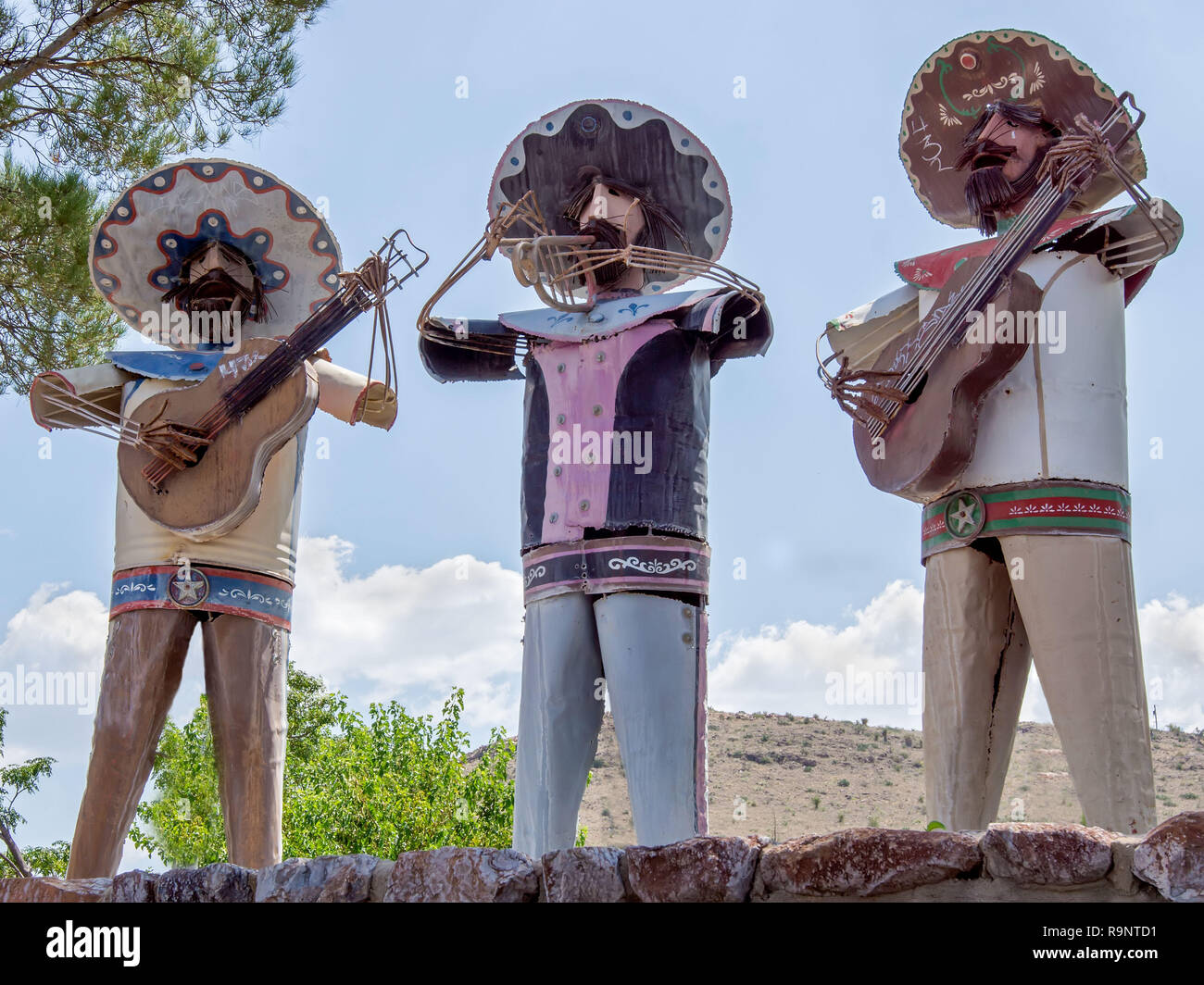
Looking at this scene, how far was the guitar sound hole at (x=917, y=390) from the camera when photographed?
4840 mm

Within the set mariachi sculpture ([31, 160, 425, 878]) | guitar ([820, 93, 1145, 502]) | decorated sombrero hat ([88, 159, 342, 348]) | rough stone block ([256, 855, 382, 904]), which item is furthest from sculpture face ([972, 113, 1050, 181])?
rough stone block ([256, 855, 382, 904])

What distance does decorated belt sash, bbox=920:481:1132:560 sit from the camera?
15.3ft

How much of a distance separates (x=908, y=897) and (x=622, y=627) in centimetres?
182

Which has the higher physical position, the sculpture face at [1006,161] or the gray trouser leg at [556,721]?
the sculpture face at [1006,161]

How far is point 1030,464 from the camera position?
472 cm

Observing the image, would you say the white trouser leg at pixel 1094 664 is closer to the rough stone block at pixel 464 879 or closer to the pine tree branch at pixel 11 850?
the rough stone block at pixel 464 879

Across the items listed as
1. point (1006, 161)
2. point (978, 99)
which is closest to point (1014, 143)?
point (1006, 161)

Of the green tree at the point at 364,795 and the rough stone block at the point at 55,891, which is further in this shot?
the green tree at the point at 364,795

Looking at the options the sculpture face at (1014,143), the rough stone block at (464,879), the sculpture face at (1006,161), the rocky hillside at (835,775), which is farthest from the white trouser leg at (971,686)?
the rocky hillside at (835,775)

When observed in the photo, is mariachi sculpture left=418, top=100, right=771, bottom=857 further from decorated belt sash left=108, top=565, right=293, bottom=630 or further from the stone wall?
the stone wall

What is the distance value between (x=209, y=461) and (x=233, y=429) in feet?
0.45
